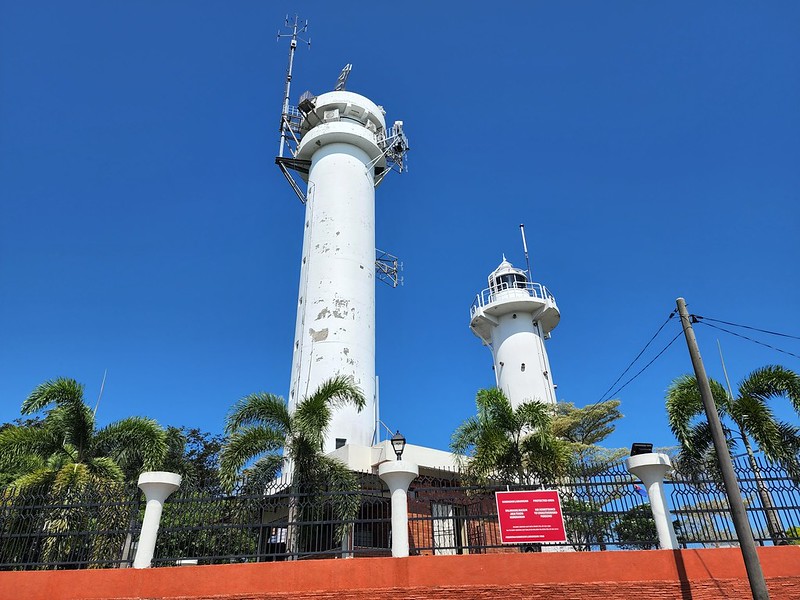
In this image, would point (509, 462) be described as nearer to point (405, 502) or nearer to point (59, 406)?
point (405, 502)

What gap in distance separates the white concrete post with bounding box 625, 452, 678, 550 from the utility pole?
1.12 m

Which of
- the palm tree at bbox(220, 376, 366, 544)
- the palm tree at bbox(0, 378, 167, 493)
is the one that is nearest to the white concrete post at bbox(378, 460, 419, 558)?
the palm tree at bbox(220, 376, 366, 544)

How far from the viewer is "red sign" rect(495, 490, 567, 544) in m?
10.6

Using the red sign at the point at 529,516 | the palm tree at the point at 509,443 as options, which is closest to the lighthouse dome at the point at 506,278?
the palm tree at the point at 509,443

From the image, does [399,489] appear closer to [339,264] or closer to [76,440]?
[76,440]

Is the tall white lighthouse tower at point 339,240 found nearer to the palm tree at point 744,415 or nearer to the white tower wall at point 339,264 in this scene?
the white tower wall at point 339,264

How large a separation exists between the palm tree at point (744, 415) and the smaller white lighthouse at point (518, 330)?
15365mm

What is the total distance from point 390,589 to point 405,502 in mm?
1529

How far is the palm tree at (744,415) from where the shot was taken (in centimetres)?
1483

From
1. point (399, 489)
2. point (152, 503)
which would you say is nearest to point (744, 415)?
point (399, 489)

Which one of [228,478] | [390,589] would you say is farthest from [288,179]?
[390,589]

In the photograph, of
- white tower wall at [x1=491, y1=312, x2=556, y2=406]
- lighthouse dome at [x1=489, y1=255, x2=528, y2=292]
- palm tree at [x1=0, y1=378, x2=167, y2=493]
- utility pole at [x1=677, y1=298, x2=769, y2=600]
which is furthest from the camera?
A: lighthouse dome at [x1=489, y1=255, x2=528, y2=292]

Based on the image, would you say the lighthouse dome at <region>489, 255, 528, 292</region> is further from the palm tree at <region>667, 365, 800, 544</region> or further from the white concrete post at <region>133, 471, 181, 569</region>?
the white concrete post at <region>133, 471, 181, 569</region>

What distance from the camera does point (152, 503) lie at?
11.1 m
